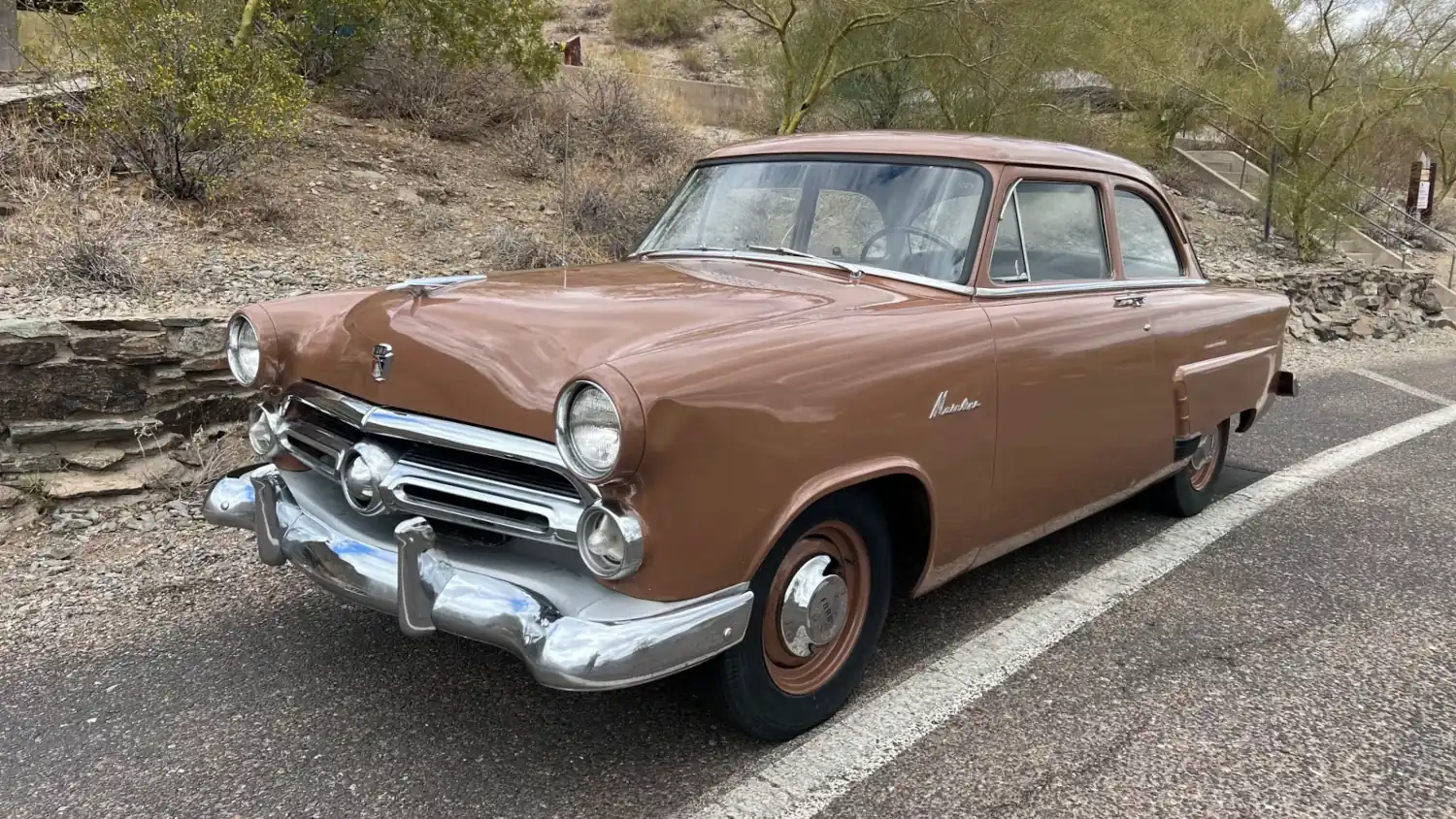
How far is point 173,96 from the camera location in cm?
679

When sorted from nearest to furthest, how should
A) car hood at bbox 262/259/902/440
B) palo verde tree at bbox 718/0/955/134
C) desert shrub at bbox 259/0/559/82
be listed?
car hood at bbox 262/259/902/440 → desert shrub at bbox 259/0/559/82 → palo verde tree at bbox 718/0/955/134

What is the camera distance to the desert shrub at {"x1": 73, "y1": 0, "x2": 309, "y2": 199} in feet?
22.2

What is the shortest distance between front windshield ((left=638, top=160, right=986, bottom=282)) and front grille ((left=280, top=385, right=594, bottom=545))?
1441 mm

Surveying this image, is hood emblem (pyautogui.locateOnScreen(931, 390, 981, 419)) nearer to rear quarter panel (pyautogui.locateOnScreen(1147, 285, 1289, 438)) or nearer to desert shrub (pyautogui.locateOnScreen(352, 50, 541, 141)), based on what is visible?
rear quarter panel (pyautogui.locateOnScreen(1147, 285, 1289, 438))

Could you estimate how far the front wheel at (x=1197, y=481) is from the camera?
450cm

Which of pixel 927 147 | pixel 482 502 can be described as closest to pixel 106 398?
pixel 482 502

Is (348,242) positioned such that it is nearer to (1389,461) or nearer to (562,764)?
(562,764)

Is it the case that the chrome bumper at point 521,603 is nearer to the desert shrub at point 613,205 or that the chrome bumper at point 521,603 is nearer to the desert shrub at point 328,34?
the desert shrub at point 613,205

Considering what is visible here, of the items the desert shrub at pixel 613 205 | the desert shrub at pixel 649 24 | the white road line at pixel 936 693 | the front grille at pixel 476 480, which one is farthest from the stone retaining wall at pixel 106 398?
the desert shrub at pixel 649 24

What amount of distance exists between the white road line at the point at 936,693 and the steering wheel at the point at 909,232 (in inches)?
50.8

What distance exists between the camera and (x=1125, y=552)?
163 inches

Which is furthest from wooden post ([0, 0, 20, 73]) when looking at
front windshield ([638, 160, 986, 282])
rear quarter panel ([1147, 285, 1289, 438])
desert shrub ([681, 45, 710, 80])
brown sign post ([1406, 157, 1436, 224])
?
brown sign post ([1406, 157, 1436, 224])

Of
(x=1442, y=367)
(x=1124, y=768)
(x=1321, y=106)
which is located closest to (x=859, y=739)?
(x=1124, y=768)

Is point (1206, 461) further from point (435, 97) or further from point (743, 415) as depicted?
point (435, 97)
